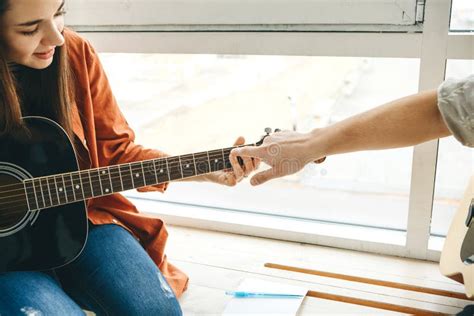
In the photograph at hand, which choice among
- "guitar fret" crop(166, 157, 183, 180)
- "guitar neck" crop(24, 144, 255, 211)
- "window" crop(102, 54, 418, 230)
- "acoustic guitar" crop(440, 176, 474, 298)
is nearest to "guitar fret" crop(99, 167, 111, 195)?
"guitar neck" crop(24, 144, 255, 211)

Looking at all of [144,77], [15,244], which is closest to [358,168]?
[144,77]

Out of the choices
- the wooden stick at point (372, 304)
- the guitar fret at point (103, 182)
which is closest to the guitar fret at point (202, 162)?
the guitar fret at point (103, 182)

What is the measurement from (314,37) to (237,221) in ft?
2.49

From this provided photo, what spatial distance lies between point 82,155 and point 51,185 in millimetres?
186

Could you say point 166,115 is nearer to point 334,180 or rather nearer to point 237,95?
point 237,95

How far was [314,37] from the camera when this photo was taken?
1.67 meters

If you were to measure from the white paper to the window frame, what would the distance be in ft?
1.09

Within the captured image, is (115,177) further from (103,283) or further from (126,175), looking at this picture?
(103,283)

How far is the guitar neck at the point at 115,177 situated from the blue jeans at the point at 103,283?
0.19 m

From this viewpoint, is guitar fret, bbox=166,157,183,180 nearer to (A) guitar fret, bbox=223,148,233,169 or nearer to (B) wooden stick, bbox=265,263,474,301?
(A) guitar fret, bbox=223,148,233,169

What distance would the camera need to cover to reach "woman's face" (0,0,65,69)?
1168mm

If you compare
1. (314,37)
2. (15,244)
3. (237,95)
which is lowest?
(15,244)

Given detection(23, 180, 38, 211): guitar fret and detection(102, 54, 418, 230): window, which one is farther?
detection(102, 54, 418, 230): window

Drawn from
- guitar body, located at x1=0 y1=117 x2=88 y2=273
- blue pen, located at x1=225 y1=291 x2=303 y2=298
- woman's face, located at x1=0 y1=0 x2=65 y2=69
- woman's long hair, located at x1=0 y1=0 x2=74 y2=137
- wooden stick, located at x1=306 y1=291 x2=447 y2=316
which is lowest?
wooden stick, located at x1=306 y1=291 x2=447 y2=316
